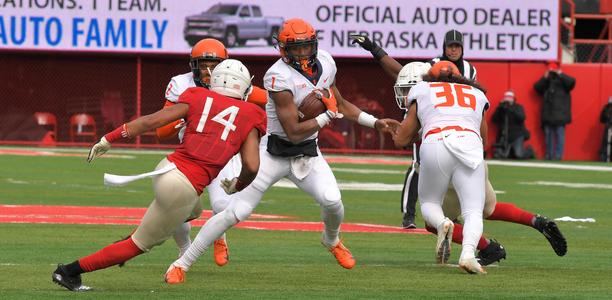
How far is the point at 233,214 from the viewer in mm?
9984

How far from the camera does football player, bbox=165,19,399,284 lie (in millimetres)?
10406

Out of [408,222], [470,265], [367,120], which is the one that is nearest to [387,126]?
[367,120]

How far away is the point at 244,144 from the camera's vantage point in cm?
934

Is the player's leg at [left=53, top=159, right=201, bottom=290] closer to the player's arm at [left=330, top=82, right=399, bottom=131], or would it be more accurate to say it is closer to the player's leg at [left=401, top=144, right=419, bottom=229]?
the player's arm at [left=330, top=82, right=399, bottom=131]

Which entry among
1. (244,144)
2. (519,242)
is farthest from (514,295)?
(519,242)

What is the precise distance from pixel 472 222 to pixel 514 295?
3.53ft

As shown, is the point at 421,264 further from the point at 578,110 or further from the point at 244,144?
the point at 578,110

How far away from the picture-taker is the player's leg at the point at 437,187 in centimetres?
991

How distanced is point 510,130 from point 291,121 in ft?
59.9

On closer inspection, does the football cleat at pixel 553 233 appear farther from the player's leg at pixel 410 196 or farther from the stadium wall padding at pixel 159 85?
the stadium wall padding at pixel 159 85

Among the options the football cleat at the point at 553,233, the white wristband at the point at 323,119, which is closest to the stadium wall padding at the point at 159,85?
the football cleat at the point at 553,233

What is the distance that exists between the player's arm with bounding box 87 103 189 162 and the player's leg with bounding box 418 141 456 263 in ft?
6.45

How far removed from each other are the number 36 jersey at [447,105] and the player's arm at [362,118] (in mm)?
313

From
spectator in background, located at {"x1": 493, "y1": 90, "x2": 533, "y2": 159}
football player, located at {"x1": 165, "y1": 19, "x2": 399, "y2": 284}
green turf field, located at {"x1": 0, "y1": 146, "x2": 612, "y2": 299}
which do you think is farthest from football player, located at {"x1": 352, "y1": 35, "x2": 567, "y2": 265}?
spectator in background, located at {"x1": 493, "y1": 90, "x2": 533, "y2": 159}
